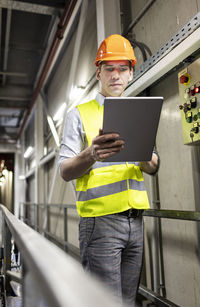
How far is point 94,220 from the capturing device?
1.44 metres

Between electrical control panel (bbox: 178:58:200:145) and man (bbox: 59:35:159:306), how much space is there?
0.53 m

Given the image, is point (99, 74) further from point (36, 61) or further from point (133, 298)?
point (36, 61)

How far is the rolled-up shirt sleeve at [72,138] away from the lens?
4.91ft

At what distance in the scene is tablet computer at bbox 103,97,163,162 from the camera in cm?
129

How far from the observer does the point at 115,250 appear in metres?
1.41

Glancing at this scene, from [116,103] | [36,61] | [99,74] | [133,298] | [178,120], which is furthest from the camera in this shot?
[36,61]

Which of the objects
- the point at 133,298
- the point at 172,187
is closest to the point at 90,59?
the point at 172,187

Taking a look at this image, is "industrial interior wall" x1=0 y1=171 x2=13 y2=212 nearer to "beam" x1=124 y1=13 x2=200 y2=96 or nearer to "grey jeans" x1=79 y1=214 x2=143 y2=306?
"beam" x1=124 y1=13 x2=200 y2=96

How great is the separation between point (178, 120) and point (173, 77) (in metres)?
0.41

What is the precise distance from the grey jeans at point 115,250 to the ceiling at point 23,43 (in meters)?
4.61

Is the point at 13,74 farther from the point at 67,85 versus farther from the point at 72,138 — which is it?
the point at 72,138

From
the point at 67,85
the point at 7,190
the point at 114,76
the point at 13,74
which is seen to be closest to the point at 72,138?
the point at 114,76

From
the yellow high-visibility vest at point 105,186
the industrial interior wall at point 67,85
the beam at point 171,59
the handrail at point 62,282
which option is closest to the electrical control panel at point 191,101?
the beam at point 171,59

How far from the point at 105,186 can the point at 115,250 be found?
315mm
